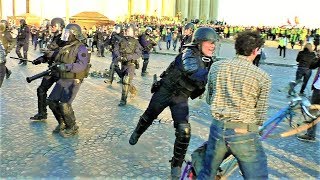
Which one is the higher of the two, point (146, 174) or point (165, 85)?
point (165, 85)

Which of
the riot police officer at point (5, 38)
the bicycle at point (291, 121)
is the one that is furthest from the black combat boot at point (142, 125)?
the riot police officer at point (5, 38)

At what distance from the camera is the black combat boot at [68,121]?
5.69m

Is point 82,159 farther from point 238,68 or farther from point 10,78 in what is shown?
point 10,78

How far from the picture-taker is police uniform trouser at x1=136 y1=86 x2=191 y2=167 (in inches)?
162

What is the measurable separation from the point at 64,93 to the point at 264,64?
1574cm

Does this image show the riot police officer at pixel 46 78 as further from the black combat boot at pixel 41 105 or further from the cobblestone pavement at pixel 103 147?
the cobblestone pavement at pixel 103 147

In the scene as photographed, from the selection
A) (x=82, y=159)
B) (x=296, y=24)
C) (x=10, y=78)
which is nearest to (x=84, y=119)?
(x=82, y=159)

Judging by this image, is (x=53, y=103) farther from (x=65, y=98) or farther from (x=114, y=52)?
(x=114, y=52)

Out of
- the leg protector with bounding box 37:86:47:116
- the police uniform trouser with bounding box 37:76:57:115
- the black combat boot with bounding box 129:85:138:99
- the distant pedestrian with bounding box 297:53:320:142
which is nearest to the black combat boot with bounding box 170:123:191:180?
the distant pedestrian with bounding box 297:53:320:142

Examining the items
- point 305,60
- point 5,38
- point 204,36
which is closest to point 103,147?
point 204,36

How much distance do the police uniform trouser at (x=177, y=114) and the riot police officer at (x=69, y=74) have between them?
169 cm

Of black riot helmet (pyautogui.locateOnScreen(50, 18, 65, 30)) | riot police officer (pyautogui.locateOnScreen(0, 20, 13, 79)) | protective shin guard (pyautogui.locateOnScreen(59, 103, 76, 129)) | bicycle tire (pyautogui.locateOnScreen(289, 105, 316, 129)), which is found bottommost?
protective shin guard (pyautogui.locateOnScreen(59, 103, 76, 129))

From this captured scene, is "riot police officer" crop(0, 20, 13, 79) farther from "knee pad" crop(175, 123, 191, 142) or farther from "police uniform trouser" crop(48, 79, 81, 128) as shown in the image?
"knee pad" crop(175, 123, 191, 142)

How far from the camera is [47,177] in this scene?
4246 mm
